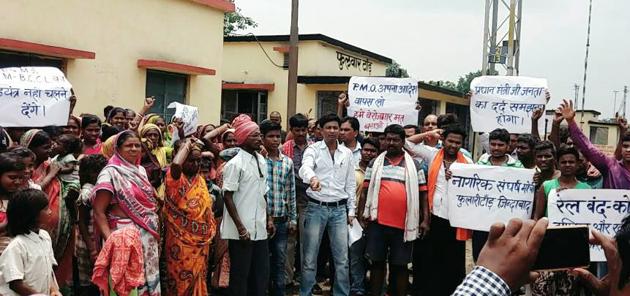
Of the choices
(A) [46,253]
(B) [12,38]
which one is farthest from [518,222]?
(B) [12,38]

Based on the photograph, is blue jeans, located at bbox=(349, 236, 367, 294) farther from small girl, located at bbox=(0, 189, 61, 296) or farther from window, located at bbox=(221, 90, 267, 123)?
window, located at bbox=(221, 90, 267, 123)

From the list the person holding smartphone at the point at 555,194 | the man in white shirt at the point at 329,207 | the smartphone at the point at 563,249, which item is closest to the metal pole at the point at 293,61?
the man in white shirt at the point at 329,207

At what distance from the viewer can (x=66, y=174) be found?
5.12 meters

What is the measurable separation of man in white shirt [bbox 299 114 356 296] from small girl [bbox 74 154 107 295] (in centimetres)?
202

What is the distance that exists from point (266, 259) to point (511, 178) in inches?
92.3

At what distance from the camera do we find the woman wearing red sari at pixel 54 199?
4848 millimetres

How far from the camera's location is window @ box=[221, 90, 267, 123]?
1893cm

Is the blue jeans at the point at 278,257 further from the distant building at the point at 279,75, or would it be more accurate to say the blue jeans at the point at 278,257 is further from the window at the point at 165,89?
the distant building at the point at 279,75

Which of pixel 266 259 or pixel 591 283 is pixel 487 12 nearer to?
pixel 266 259

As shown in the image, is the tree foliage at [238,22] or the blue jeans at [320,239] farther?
the tree foliage at [238,22]

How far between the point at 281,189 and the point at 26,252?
106 inches

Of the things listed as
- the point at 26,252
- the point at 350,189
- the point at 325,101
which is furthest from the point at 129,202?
the point at 325,101

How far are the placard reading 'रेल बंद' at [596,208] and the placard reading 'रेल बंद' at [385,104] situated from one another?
10.2ft

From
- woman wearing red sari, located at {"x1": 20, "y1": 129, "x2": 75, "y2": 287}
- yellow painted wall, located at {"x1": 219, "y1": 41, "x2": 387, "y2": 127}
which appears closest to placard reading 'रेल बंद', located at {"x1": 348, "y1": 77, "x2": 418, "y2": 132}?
woman wearing red sari, located at {"x1": 20, "y1": 129, "x2": 75, "y2": 287}
